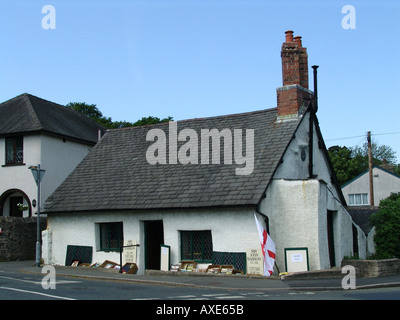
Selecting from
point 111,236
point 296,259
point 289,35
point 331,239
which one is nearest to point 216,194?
point 296,259

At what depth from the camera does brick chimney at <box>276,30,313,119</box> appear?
20.2 metres

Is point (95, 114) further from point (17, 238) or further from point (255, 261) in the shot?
point (255, 261)

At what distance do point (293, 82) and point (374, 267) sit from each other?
305 inches

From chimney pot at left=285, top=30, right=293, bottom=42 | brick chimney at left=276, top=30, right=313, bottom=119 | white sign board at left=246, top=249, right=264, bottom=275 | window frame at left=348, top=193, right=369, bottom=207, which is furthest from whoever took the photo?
window frame at left=348, top=193, right=369, bottom=207

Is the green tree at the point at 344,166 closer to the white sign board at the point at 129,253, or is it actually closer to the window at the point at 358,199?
the window at the point at 358,199

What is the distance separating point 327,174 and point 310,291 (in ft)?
33.3

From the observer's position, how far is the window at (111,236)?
20828 mm

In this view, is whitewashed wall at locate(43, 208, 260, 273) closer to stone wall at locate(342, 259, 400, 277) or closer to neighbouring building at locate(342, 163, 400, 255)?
stone wall at locate(342, 259, 400, 277)

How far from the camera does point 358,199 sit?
48.4 meters

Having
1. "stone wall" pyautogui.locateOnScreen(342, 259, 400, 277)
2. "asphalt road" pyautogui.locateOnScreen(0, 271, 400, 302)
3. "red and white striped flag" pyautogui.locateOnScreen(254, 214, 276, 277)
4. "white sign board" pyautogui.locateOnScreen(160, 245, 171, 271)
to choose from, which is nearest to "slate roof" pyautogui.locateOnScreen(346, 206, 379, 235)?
"stone wall" pyautogui.locateOnScreen(342, 259, 400, 277)

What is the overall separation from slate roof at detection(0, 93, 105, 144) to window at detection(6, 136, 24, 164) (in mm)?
629

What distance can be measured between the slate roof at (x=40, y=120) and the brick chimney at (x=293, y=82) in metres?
14.4
